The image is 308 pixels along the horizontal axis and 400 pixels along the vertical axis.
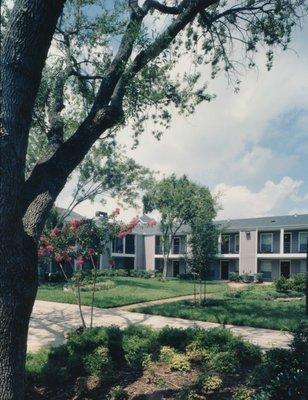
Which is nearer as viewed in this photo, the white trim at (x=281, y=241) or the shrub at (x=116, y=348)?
the shrub at (x=116, y=348)

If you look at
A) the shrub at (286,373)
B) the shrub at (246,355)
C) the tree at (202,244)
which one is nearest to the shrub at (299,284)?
the tree at (202,244)

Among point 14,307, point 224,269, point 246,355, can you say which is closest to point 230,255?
point 224,269

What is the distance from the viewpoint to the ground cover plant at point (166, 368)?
549 centimetres

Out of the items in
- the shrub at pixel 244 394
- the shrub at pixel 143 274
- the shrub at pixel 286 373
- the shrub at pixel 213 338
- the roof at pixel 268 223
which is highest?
the roof at pixel 268 223

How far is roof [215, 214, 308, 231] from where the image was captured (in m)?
41.4

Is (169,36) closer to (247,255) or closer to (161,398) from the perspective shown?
(161,398)

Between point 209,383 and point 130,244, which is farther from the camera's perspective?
point 130,244

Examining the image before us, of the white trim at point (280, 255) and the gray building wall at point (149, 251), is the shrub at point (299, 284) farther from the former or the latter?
the gray building wall at point (149, 251)

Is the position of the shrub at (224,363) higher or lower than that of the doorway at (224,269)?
higher

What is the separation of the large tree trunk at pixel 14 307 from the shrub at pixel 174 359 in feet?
9.00

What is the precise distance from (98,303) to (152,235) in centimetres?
3736

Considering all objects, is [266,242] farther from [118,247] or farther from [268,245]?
[118,247]

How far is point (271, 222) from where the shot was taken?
145 feet

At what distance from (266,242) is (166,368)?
39.3 meters
